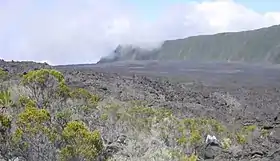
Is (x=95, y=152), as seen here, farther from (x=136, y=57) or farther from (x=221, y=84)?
(x=136, y=57)

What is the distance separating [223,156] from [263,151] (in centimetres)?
136

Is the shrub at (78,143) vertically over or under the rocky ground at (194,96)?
Answer: over

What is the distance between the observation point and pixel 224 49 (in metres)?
168

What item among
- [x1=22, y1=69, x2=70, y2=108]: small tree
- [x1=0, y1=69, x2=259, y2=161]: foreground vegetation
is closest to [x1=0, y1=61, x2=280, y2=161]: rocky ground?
[x1=0, y1=69, x2=259, y2=161]: foreground vegetation

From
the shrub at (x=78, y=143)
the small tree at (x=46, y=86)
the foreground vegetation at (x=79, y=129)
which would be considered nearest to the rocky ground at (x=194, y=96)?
the foreground vegetation at (x=79, y=129)

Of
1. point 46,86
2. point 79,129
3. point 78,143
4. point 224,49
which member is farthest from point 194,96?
point 224,49

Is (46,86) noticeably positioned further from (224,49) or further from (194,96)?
(224,49)

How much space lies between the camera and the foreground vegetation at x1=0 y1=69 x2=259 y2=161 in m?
15.3

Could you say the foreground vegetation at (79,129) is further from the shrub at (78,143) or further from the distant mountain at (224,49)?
the distant mountain at (224,49)

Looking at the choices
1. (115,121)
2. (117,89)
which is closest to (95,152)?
(115,121)

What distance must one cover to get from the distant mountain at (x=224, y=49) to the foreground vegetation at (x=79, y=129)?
120118 millimetres

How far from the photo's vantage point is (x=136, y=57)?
614 ft

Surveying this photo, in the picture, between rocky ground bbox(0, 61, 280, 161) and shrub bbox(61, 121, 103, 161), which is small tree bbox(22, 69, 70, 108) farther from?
rocky ground bbox(0, 61, 280, 161)

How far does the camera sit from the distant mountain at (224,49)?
155 meters
